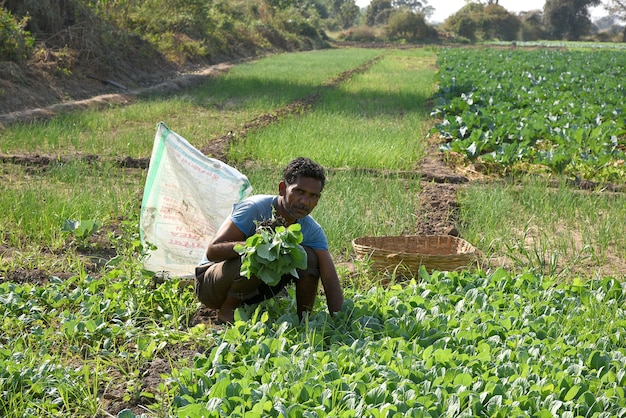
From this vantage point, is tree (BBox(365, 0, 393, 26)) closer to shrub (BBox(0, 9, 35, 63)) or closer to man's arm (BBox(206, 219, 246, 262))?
shrub (BBox(0, 9, 35, 63))

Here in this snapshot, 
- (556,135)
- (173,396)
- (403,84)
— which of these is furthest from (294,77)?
(173,396)

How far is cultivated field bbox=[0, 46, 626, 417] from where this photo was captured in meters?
3.11

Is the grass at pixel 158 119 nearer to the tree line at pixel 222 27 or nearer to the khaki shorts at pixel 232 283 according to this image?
the tree line at pixel 222 27

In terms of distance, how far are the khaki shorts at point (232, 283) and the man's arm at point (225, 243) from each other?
51 millimetres

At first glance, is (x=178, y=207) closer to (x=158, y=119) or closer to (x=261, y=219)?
(x=261, y=219)

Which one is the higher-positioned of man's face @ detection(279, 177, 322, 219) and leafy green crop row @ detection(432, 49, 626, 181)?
man's face @ detection(279, 177, 322, 219)

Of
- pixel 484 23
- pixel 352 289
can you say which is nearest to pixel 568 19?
pixel 484 23

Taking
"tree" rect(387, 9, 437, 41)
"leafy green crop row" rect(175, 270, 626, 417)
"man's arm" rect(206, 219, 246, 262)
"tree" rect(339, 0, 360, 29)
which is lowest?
"leafy green crop row" rect(175, 270, 626, 417)

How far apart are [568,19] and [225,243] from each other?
76819 mm

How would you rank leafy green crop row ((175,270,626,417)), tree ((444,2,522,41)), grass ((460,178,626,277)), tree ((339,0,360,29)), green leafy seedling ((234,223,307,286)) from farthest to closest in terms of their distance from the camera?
tree ((339,0,360,29)) → tree ((444,2,522,41)) → grass ((460,178,626,277)) → green leafy seedling ((234,223,307,286)) → leafy green crop row ((175,270,626,417))

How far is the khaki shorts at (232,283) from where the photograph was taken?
3830mm

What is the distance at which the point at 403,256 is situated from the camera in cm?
495

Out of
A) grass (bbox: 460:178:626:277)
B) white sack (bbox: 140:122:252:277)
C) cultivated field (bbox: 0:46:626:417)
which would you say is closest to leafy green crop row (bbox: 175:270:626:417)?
cultivated field (bbox: 0:46:626:417)

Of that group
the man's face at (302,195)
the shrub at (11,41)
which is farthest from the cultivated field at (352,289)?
the shrub at (11,41)
